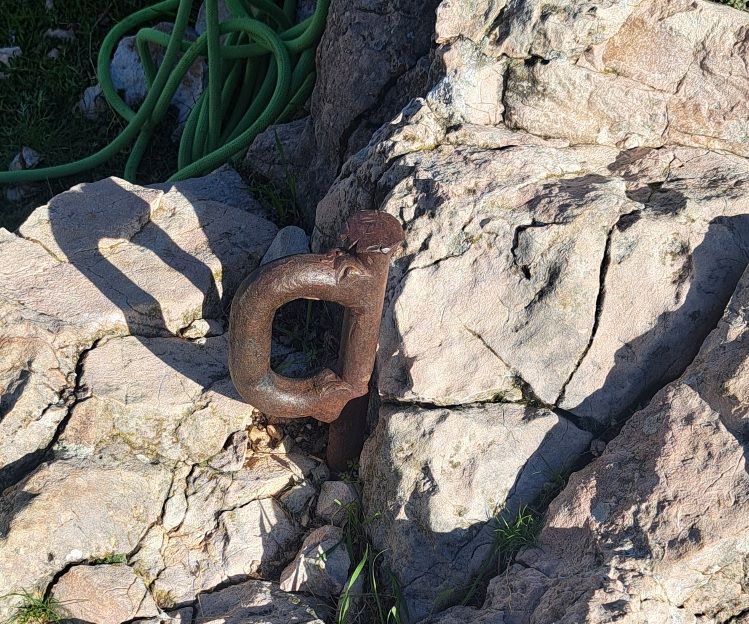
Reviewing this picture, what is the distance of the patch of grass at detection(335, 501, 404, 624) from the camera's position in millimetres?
2205

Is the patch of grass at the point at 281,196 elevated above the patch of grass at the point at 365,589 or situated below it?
above

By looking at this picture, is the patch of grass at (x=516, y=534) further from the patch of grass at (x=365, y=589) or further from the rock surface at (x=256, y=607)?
the rock surface at (x=256, y=607)

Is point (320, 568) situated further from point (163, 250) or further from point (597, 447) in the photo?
point (163, 250)

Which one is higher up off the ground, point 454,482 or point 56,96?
point 56,96

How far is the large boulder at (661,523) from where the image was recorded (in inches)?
73.8

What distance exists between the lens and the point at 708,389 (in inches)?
81.4

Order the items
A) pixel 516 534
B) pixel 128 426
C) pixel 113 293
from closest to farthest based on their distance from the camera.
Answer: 1. pixel 516 534
2. pixel 128 426
3. pixel 113 293

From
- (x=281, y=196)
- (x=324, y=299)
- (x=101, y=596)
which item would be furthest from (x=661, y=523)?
(x=281, y=196)

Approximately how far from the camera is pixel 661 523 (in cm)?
194

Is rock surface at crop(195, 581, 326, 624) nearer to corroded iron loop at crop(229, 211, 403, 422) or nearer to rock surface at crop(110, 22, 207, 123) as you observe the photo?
corroded iron loop at crop(229, 211, 403, 422)

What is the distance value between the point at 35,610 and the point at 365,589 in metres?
0.86

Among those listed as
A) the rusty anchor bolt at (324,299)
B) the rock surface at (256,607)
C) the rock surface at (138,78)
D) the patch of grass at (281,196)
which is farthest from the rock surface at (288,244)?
the rock surface at (138,78)

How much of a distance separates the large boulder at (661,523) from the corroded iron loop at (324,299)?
69 centimetres

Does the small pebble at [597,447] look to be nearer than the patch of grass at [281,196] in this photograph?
Yes
